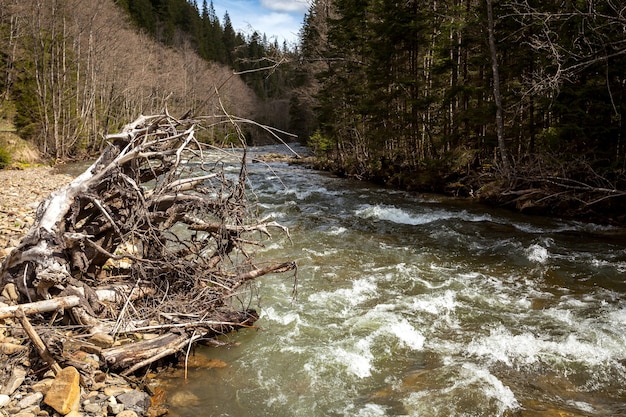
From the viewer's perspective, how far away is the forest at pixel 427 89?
1088cm

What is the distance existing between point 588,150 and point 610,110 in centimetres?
115

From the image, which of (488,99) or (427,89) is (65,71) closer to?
(427,89)

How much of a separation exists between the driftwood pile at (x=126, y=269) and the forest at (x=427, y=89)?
0.94 m

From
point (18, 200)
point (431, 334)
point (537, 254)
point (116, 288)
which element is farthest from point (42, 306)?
point (18, 200)

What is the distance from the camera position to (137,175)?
496 centimetres

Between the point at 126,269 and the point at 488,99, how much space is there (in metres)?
15.7

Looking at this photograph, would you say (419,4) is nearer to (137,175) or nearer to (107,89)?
(137,175)

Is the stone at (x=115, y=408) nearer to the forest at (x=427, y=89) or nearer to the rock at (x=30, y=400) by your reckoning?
the rock at (x=30, y=400)

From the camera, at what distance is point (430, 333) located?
5406 millimetres

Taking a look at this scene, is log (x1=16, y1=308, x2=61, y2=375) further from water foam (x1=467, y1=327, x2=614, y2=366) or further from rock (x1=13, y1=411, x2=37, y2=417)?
water foam (x1=467, y1=327, x2=614, y2=366)

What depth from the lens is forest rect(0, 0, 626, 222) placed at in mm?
10883

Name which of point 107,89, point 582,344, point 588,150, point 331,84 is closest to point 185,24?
point 107,89

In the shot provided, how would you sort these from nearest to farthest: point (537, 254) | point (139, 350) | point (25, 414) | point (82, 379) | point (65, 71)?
point (25, 414) < point (82, 379) < point (139, 350) < point (537, 254) < point (65, 71)

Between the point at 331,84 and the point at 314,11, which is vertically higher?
the point at 314,11
